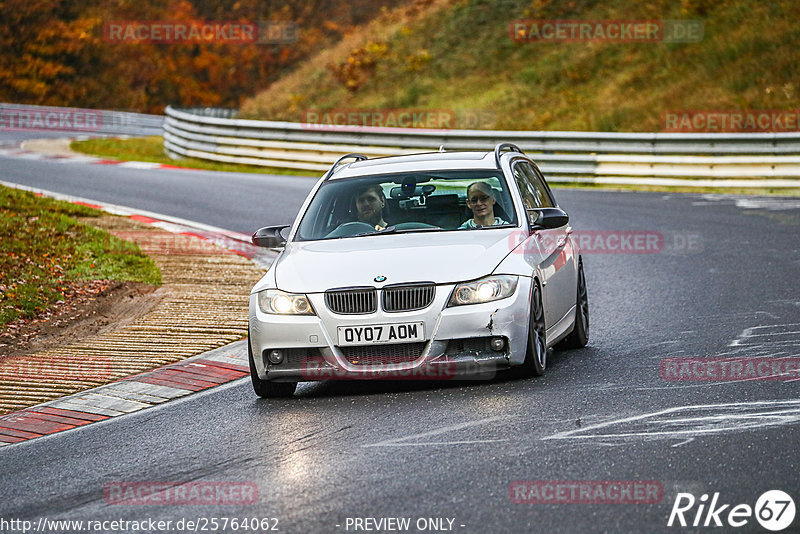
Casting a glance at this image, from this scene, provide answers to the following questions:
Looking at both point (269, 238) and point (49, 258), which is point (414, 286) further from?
point (49, 258)

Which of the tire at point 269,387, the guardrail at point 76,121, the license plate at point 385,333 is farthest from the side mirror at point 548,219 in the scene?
the guardrail at point 76,121

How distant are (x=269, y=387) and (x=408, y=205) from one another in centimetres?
189

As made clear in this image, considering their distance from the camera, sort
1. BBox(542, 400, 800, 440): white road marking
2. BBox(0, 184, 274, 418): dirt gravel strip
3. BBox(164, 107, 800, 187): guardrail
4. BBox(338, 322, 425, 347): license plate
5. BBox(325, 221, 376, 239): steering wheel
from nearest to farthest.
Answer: BBox(542, 400, 800, 440): white road marking < BBox(338, 322, 425, 347): license plate < BBox(325, 221, 376, 239): steering wheel < BBox(0, 184, 274, 418): dirt gravel strip < BBox(164, 107, 800, 187): guardrail

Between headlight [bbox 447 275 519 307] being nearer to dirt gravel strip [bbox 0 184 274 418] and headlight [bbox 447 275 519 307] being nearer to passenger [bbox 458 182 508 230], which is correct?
passenger [bbox 458 182 508 230]

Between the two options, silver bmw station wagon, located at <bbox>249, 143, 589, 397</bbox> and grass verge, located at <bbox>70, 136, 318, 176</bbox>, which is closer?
silver bmw station wagon, located at <bbox>249, 143, 589, 397</bbox>

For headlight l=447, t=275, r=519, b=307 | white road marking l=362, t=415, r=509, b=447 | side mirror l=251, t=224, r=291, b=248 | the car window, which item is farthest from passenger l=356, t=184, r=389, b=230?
white road marking l=362, t=415, r=509, b=447

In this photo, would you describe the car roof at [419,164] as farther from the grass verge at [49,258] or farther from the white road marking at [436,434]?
the grass verge at [49,258]

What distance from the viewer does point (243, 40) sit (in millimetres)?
69312

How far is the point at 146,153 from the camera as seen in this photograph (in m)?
35.4

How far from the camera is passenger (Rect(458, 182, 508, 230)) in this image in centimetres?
928

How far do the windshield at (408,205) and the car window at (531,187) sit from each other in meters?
0.35

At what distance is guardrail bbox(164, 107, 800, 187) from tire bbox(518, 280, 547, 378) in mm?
15855

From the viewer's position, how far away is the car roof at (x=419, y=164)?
968 cm

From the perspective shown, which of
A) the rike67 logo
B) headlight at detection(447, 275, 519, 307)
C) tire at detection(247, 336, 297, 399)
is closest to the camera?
the rike67 logo
